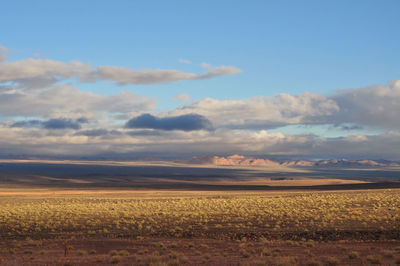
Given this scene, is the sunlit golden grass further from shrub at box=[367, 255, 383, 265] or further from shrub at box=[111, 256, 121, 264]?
shrub at box=[111, 256, 121, 264]

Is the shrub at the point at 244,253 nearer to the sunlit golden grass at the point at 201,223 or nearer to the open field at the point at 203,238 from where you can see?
the open field at the point at 203,238

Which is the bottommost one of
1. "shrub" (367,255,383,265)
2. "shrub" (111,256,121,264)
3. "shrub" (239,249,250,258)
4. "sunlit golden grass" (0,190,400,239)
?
"sunlit golden grass" (0,190,400,239)

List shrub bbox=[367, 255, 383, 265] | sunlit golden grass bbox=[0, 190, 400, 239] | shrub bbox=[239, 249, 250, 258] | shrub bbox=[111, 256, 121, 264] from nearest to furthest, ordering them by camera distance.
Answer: shrub bbox=[367, 255, 383, 265] < shrub bbox=[111, 256, 121, 264] < shrub bbox=[239, 249, 250, 258] < sunlit golden grass bbox=[0, 190, 400, 239]

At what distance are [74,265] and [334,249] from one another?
11.5m

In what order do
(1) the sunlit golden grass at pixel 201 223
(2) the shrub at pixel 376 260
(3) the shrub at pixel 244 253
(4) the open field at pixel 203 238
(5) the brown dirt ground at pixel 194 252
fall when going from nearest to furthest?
1. (2) the shrub at pixel 376 260
2. (5) the brown dirt ground at pixel 194 252
3. (4) the open field at pixel 203 238
4. (3) the shrub at pixel 244 253
5. (1) the sunlit golden grass at pixel 201 223

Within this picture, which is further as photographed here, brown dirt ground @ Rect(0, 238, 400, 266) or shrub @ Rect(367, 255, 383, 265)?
brown dirt ground @ Rect(0, 238, 400, 266)

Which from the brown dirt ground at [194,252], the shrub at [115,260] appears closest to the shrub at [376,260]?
the brown dirt ground at [194,252]

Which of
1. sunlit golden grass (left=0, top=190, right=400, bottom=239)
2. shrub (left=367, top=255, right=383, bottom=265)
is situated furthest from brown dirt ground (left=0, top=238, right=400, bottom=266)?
sunlit golden grass (left=0, top=190, right=400, bottom=239)

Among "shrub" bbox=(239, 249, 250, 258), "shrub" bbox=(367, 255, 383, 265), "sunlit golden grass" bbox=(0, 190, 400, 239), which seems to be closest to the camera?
"shrub" bbox=(367, 255, 383, 265)

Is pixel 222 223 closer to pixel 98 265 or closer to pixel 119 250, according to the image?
pixel 119 250

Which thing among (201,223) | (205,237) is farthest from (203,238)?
(201,223)

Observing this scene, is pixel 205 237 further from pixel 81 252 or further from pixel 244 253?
pixel 81 252

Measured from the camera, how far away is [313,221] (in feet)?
107

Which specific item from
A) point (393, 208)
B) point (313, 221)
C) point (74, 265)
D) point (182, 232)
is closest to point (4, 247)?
point (74, 265)
